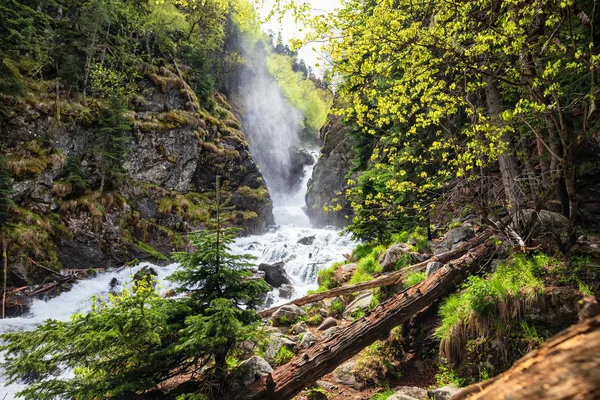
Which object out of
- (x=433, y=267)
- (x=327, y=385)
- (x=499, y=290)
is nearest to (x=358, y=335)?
(x=327, y=385)

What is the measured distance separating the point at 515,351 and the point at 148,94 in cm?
2367

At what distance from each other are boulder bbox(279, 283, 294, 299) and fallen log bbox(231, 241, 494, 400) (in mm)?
7457

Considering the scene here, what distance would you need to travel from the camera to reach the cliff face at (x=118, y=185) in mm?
12336

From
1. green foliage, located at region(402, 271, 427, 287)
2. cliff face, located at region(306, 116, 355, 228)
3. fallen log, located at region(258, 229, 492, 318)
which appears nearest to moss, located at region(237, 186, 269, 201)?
cliff face, located at region(306, 116, 355, 228)

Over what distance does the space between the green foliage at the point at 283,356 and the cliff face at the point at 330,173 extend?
60.8 ft

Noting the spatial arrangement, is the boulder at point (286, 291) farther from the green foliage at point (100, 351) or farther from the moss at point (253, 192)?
the moss at point (253, 192)

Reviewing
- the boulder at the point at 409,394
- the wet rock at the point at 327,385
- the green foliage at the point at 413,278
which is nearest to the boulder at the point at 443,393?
the boulder at the point at 409,394

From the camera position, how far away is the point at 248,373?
12.4ft

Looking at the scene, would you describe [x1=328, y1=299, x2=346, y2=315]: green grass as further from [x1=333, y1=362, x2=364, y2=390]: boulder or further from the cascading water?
the cascading water

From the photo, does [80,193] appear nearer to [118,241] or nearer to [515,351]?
→ [118,241]

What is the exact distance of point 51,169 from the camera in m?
13.4

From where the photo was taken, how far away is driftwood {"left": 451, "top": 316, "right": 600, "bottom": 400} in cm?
81

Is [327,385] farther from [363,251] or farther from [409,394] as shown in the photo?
[363,251]

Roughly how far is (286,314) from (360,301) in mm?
1895
